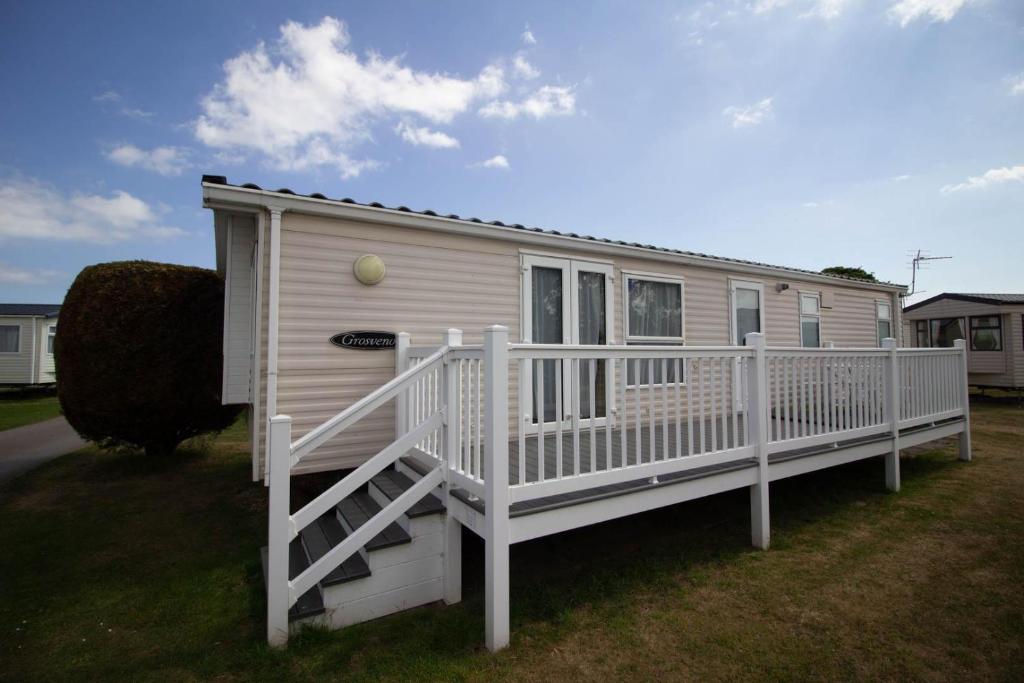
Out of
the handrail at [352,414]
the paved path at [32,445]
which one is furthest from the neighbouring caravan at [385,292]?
the paved path at [32,445]

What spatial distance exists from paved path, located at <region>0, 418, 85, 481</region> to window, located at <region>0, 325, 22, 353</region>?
9885 millimetres

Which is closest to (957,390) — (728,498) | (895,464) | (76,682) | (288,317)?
(895,464)

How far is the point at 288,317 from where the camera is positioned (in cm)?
375

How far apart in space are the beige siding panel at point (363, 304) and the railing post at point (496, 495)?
6.23 feet

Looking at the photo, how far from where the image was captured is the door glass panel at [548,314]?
4930mm

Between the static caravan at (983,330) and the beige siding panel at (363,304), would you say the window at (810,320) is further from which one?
the static caravan at (983,330)

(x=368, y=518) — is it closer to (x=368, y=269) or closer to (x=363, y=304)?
(x=363, y=304)

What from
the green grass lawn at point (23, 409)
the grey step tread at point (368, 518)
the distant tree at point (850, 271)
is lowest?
the green grass lawn at point (23, 409)

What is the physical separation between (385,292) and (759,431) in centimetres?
339

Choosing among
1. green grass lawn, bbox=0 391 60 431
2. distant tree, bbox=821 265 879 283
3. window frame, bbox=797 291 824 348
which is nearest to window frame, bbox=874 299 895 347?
window frame, bbox=797 291 824 348

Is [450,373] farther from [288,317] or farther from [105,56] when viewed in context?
[105,56]

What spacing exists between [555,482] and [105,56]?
864 cm

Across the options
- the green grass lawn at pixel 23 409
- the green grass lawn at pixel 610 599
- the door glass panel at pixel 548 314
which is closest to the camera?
the green grass lawn at pixel 610 599

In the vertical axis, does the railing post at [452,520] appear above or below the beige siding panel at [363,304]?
below
